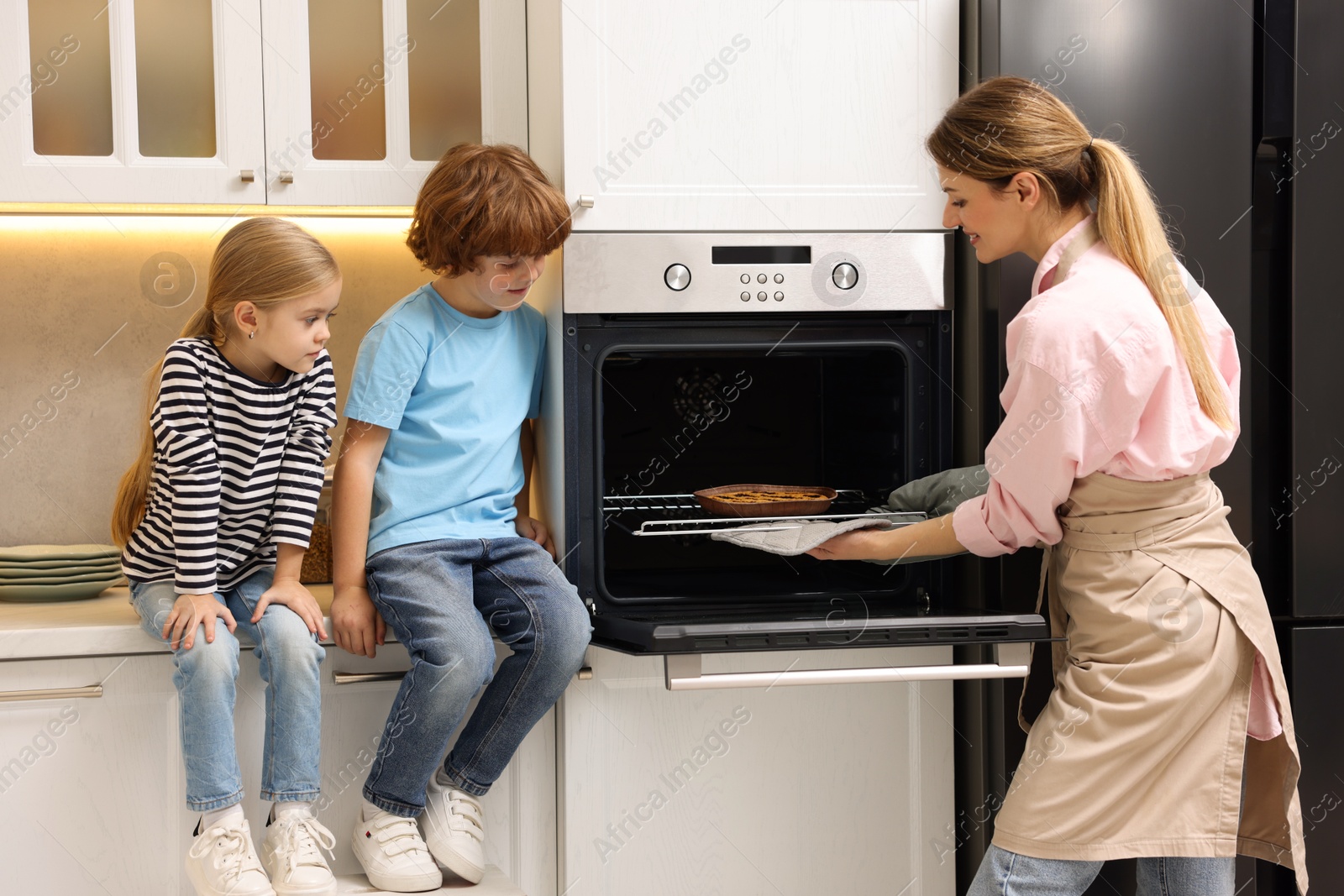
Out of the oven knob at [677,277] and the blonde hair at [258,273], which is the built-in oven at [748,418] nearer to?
the oven knob at [677,277]

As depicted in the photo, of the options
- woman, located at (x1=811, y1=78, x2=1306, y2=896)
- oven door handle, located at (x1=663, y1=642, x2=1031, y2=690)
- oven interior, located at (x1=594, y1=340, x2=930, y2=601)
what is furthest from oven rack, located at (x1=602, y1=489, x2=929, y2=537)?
woman, located at (x1=811, y1=78, x2=1306, y2=896)

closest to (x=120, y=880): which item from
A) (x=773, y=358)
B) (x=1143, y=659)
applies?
(x=773, y=358)

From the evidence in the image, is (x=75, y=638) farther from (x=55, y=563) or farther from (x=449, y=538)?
(x=449, y=538)

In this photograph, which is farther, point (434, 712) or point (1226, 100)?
point (1226, 100)

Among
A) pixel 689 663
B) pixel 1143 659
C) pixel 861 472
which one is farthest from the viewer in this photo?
pixel 861 472

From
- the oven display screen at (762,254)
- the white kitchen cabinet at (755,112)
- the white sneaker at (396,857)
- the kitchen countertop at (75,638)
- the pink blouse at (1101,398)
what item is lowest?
the white sneaker at (396,857)

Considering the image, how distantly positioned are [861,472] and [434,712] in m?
0.71

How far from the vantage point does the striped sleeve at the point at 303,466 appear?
→ 4.71 ft

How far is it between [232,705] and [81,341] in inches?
34.8

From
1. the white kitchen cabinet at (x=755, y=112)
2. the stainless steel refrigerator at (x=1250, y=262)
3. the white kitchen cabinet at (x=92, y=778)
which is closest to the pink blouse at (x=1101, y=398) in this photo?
the stainless steel refrigerator at (x=1250, y=262)

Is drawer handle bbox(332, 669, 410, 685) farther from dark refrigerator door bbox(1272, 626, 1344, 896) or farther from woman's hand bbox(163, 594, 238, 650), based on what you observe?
dark refrigerator door bbox(1272, 626, 1344, 896)

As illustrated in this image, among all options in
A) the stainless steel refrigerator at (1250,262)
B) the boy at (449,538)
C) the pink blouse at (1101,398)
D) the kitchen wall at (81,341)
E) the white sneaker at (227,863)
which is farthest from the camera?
the kitchen wall at (81,341)

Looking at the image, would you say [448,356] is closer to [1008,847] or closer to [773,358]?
[773,358]

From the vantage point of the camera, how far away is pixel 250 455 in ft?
4.64
